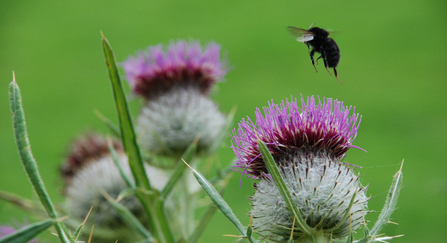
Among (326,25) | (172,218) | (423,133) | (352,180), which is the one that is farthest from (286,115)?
(326,25)

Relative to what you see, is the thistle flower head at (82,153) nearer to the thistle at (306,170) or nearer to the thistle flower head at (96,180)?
the thistle flower head at (96,180)

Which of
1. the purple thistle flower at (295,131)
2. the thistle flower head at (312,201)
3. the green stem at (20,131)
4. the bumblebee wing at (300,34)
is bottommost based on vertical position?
the thistle flower head at (312,201)

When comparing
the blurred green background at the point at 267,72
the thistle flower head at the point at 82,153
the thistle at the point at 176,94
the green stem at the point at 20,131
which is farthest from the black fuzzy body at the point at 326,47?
the blurred green background at the point at 267,72

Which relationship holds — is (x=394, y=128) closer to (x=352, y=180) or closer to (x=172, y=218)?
(x=172, y=218)

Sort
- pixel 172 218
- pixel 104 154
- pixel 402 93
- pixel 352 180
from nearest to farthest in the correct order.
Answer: pixel 352 180
pixel 172 218
pixel 104 154
pixel 402 93

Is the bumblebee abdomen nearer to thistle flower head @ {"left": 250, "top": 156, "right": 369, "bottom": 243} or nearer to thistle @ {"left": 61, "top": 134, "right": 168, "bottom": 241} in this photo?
thistle flower head @ {"left": 250, "top": 156, "right": 369, "bottom": 243}

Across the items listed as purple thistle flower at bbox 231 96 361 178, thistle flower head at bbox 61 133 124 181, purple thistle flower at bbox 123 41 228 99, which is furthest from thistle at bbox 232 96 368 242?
thistle flower head at bbox 61 133 124 181

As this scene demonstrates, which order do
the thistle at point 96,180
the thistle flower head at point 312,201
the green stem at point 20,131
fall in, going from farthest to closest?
the thistle at point 96,180
the thistle flower head at point 312,201
the green stem at point 20,131
